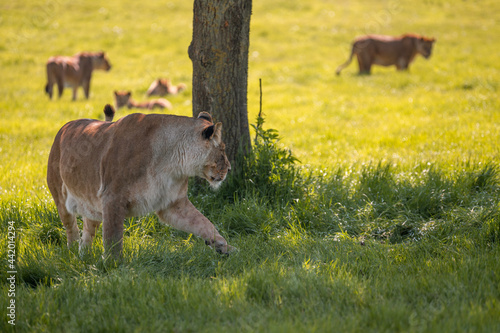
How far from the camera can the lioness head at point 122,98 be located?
1374 cm

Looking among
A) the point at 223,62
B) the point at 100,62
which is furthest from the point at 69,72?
the point at 223,62

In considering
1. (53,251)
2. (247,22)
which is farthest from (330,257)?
(247,22)

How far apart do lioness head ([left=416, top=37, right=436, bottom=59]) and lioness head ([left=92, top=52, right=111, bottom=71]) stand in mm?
A: 11973

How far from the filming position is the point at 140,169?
4.17m

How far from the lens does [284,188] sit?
5.82 m

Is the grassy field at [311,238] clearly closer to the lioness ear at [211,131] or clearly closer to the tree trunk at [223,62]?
the tree trunk at [223,62]

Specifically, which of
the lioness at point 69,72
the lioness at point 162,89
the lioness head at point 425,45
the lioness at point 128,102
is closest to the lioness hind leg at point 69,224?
the lioness at point 128,102

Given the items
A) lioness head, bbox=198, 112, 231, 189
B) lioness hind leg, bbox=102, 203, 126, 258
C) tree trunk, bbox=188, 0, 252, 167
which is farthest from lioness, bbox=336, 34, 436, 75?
lioness hind leg, bbox=102, 203, 126, 258

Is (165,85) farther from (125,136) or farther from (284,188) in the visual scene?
(125,136)

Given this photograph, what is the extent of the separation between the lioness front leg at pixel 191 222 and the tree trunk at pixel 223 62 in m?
1.54

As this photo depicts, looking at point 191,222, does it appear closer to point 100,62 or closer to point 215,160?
point 215,160

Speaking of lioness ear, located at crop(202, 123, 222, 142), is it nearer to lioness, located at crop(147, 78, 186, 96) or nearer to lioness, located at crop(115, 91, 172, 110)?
lioness, located at crop(115, 91, 172, 110)

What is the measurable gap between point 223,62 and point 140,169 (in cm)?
212

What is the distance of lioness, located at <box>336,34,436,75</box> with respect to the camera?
1889 cm
